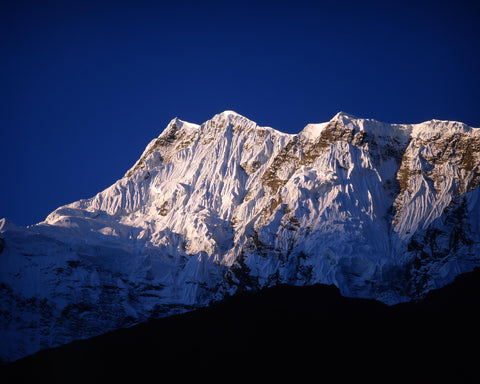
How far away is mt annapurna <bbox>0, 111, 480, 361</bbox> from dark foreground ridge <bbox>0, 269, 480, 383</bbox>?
8.75 ft

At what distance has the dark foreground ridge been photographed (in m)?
100

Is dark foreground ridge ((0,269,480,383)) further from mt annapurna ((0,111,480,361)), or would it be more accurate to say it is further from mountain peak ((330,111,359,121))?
mountain peak ((330,111,359,121))

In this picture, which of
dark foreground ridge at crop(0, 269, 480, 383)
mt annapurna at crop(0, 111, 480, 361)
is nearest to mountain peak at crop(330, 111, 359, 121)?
mt annapurna at crop(0, 111, 480, 361)

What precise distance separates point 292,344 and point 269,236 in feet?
66.3

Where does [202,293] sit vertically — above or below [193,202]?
below

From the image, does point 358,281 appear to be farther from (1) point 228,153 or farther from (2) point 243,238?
(1) point 228,153

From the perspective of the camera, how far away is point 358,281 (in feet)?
371

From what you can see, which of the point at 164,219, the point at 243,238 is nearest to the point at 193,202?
the point at 164,219

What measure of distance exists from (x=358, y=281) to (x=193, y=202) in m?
36.1

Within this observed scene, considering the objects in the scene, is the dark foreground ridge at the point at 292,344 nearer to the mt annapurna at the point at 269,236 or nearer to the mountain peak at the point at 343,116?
the mt annapurna at the point at 269,236

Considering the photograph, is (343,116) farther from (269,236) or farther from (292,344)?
(292,344)

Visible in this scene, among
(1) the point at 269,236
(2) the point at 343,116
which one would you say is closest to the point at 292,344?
(1) the point at 269,236

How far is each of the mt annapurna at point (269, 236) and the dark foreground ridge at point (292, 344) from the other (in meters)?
2.67

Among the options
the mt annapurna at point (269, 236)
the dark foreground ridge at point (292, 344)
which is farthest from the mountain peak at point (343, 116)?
the dark foreground ridge at point (292, 344)
